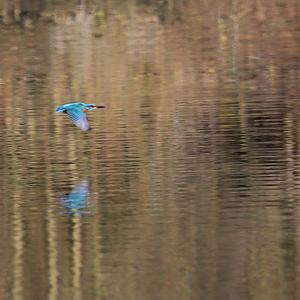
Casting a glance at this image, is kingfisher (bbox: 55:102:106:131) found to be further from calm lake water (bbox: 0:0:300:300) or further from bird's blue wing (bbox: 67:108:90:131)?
calm lake water (bbox: 0:0:300:300)

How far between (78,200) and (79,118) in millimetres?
1511

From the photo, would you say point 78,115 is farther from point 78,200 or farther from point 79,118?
point 78,200

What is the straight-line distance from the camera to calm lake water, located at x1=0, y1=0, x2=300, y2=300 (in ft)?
31.1

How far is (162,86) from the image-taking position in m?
19.2

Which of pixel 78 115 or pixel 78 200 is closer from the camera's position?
pixel 78 200

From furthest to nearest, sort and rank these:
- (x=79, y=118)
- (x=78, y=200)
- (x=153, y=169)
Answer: (x=79, y=118) → (x=153, y=169) → (x=78, y=200)

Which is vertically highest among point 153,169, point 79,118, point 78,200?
point 79,118

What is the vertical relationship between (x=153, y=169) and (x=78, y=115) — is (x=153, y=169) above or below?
below

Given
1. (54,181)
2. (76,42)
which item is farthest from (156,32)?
(54,181)

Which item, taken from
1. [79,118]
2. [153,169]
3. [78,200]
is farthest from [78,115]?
[78,200]

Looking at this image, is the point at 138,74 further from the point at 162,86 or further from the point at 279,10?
the point at 279,10

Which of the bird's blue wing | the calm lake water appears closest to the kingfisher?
the bird's blue wing

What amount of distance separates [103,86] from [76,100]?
1.09 m

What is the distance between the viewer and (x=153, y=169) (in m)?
13.0
